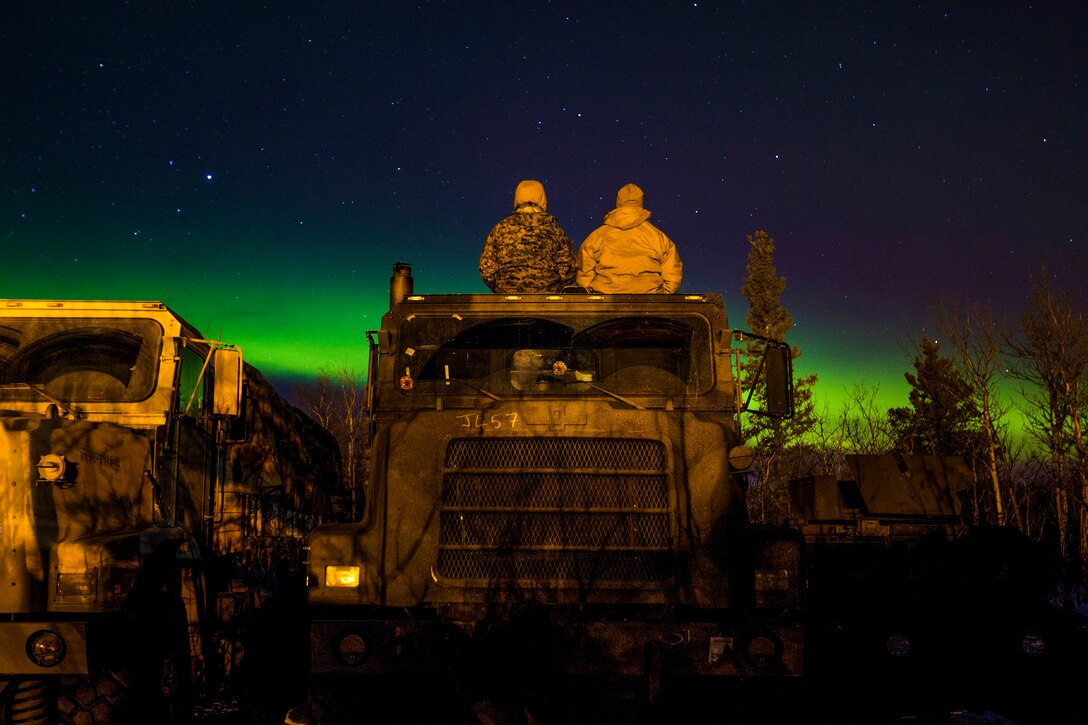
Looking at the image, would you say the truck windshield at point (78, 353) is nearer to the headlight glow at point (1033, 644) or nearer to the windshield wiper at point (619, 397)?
the windshield wiper at point (619, 397)

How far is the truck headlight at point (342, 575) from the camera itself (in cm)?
614

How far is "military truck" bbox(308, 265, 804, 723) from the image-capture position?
5918 mm

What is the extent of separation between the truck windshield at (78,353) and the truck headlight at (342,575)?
9.83ft

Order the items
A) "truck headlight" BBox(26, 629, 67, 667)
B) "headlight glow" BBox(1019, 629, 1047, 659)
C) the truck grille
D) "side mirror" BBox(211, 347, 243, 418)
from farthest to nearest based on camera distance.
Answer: "side mirror" BBox(211, 347, 243, 418) < "headlight glow" BBox(1019, 629, 1047, 659) < the truck grille < "truck headlight" BBox(26, 629, 67, 667)

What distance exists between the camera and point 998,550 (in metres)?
7.99

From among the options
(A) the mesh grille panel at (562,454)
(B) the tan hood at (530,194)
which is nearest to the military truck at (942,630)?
(A) the mesh grille panel at (562,454)

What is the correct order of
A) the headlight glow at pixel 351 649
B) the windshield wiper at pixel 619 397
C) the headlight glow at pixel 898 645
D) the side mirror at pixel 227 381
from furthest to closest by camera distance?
the side mirror at pixel 227 381 < the headlight glow at pixel 898 645 < the windshield wiper at pixel 619 397 < the headlight glow at pixel 351 649

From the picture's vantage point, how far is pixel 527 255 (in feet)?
26.2

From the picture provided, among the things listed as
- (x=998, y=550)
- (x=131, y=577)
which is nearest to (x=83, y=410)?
(x=131, y=577)

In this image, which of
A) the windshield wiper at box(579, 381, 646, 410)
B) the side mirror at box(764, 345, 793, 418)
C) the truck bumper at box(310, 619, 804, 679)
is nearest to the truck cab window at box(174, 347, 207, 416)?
the truck bumper at box(310, 619, 804, 679)

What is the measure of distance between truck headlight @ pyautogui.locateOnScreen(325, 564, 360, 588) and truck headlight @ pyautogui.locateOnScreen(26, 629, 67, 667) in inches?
62.5

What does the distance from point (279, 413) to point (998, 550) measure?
29.7ft

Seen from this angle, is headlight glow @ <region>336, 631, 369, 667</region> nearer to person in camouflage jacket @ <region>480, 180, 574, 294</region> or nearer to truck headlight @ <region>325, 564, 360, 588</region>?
truck headlight @ <region>325, 564, 360, 588</region>

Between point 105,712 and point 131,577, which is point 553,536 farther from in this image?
point 105,712
